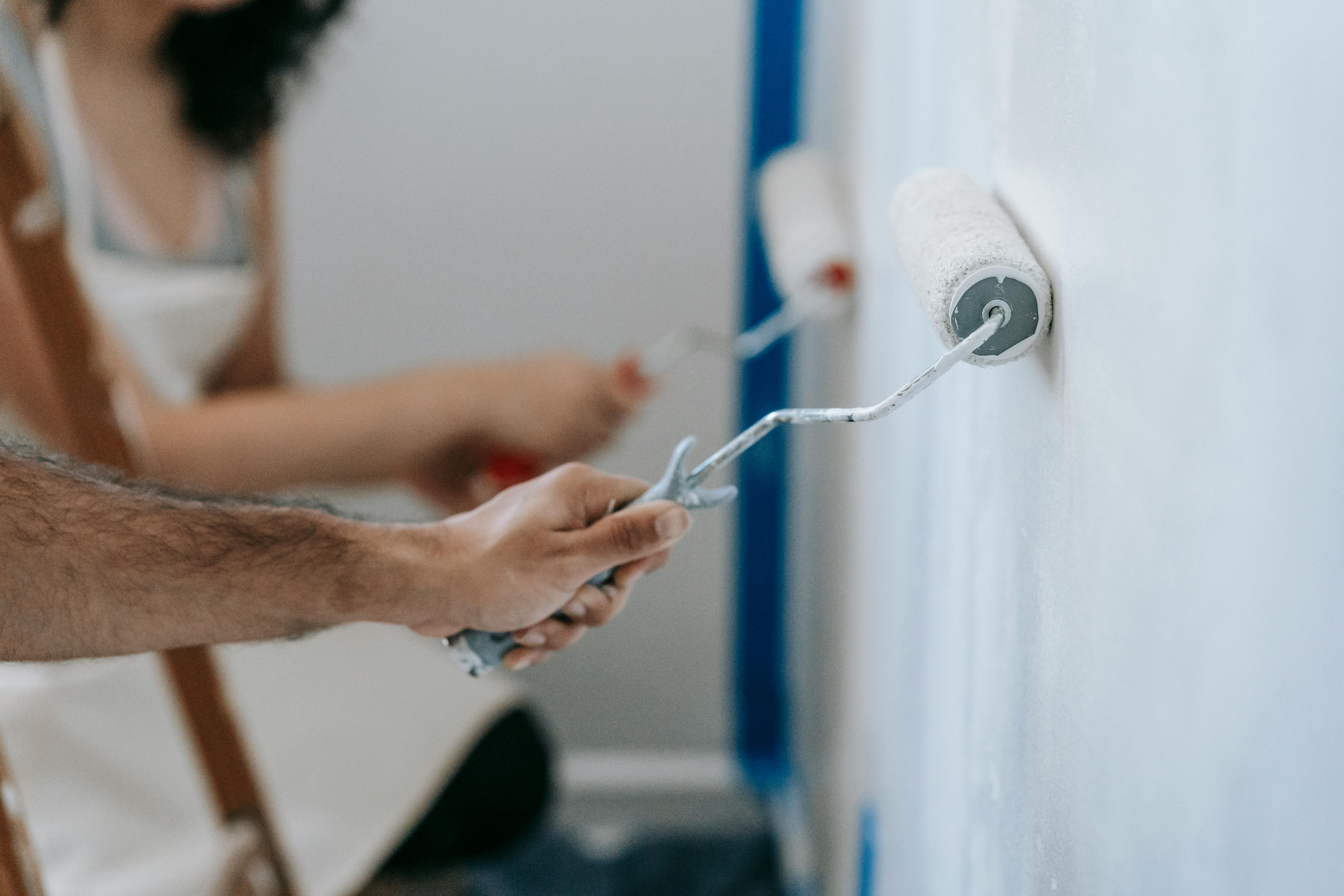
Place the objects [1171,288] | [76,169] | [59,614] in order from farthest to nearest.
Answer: [76,169] < [59,614] < [1171,288]

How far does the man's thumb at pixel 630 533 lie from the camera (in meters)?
0.48

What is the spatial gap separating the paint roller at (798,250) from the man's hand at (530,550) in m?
0.23

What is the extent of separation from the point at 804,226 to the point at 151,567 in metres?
0.55

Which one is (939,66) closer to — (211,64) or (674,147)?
(674,147)

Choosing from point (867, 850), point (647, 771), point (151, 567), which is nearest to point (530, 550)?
point (151, 567)

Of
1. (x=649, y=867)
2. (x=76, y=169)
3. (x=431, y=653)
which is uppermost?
(x=76, y=169)

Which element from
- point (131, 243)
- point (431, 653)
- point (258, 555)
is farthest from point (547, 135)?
point (258, 555)

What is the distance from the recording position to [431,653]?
1243mm

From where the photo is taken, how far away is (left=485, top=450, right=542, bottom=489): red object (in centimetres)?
105

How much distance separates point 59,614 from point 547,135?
3.25ft

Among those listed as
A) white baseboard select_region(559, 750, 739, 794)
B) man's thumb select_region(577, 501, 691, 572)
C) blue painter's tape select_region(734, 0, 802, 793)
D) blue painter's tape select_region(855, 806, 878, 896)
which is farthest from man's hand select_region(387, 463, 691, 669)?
white baseboard select_region(559, 750, 739, 794)

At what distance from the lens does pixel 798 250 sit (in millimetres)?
849

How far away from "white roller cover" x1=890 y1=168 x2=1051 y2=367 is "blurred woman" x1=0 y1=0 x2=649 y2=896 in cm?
61

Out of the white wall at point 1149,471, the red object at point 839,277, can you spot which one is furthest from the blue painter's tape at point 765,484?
the white wall at point 1149,471
